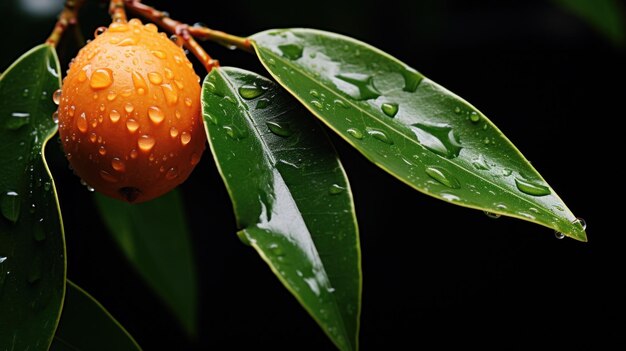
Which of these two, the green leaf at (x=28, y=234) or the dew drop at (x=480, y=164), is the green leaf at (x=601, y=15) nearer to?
the dew drop at (x=480, y=164)

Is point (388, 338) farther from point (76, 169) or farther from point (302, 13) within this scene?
point (76, 169)

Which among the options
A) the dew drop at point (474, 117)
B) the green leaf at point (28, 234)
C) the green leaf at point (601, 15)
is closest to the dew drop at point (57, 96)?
the green leaf at point (28, 234)

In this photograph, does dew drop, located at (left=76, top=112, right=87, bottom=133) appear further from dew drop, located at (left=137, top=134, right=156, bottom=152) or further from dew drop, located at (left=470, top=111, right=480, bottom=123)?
dew drop, located at (left=470, top=111, right=480, bottom=123)

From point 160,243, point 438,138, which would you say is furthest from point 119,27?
point 160,243

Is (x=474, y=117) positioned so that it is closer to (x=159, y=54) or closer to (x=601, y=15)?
(x=159, y=54)

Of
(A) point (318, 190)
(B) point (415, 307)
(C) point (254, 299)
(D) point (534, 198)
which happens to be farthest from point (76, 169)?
(B) point (415, 307)
